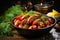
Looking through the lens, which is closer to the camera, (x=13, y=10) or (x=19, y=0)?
(x=13, y=10)

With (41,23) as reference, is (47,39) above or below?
below

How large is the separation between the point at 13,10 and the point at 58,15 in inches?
23.9

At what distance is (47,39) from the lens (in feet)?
5.07

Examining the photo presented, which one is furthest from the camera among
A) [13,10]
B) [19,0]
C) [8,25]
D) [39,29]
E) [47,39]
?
[19,0]

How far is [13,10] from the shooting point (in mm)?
2084

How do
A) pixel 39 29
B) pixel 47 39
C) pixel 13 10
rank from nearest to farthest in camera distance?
pixel 39 29
pixel 47 39
pixel 13 10

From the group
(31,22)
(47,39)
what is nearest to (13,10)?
(31,22)

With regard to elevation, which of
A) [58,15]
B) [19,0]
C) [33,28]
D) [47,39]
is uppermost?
[19,0]

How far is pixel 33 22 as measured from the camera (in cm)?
153

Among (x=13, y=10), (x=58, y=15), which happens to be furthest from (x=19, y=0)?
(x=58, y=15)

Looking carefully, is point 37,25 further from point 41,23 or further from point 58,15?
point 58,15

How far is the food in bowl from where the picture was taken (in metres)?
1.50

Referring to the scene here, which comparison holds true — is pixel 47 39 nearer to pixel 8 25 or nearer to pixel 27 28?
pixel 27 28

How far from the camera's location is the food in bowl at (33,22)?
4.92ft
